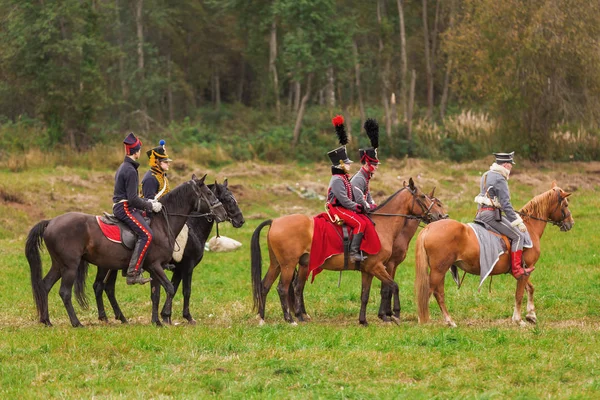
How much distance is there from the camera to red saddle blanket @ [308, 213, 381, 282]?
50.4 feet

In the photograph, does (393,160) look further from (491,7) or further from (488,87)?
(491,7)

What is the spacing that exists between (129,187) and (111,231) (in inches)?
30.8

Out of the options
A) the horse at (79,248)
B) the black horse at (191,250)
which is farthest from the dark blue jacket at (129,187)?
the black horse at (191,250)

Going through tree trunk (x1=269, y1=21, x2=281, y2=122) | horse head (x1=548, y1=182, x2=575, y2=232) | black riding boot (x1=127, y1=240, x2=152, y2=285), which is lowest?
black riding boot (x1=127, y1=240, x2=152, y2=285)

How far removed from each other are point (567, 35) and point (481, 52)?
331 cm

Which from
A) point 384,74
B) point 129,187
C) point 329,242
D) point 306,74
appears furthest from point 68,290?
point 384,74

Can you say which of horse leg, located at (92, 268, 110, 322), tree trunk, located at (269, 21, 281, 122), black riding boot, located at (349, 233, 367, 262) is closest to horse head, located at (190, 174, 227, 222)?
horse leg, located at (92, 268, 110, 322)

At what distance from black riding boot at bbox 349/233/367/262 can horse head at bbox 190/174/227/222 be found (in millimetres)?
2271

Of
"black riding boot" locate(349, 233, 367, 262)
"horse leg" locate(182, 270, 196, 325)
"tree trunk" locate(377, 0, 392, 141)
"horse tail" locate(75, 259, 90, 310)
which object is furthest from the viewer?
"tree trunk" locate(377, 0, 392, 141)

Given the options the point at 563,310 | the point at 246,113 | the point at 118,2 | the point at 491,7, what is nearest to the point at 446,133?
the point at 491,7

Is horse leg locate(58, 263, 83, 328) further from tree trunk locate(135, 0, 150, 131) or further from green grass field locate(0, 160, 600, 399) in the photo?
tree trunk locate(135, 0, 150, 131)

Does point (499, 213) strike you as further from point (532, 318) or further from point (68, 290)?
point (68, 290)

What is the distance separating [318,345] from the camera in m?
12.5

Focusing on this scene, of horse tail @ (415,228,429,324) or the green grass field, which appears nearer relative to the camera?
the green grass field
